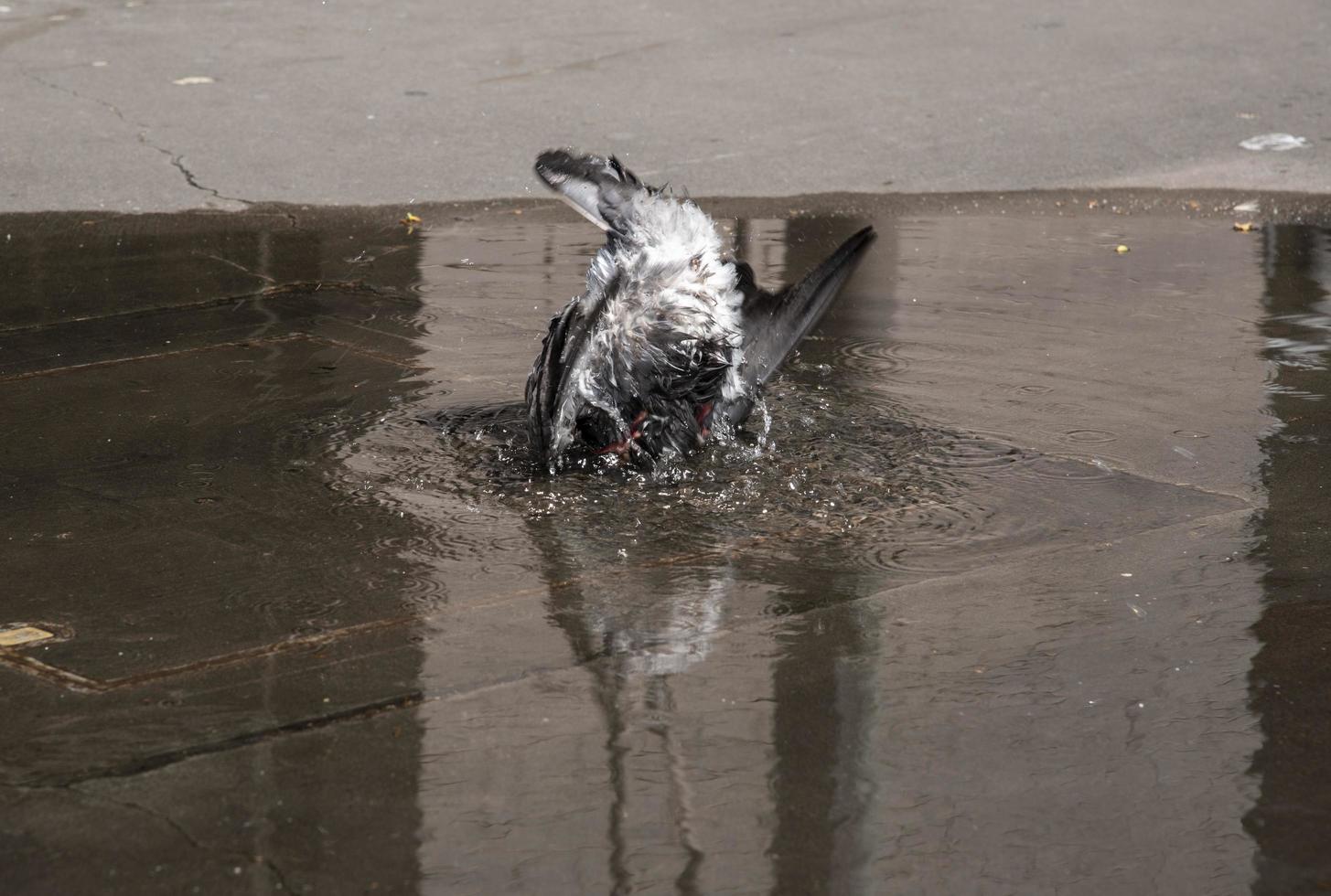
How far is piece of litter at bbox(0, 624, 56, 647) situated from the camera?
149 inches

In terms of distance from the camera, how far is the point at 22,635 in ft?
12.5

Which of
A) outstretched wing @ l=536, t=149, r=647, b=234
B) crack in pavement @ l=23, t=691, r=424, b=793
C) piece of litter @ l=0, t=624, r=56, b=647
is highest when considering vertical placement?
outstretched wing @ l=536, t=149, r=647, b=234

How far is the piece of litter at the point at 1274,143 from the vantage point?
33.1 feet

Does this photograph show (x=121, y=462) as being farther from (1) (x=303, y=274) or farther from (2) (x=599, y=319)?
(1) (x=303, y=274)

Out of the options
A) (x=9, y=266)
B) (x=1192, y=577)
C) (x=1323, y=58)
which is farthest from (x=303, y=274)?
(x=1323, y=58)

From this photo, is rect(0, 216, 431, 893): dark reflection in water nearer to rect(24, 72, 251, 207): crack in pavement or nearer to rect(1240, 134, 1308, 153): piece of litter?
rect(24, 72, 251, 207): crack in pavement

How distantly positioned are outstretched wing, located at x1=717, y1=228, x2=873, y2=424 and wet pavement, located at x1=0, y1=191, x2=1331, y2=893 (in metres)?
0.16

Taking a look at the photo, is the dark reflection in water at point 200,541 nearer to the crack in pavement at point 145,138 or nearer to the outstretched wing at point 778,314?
the crack in pavement at point 145,138

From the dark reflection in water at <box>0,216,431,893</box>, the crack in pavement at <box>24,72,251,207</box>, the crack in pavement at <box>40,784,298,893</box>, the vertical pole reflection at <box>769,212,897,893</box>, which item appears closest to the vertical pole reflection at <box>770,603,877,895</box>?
the vertical pole reflection at <box>769,212,897,893</box>

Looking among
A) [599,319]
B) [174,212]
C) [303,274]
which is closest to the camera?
[599,319]

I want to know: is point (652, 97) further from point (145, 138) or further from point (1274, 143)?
point (1274, 143)

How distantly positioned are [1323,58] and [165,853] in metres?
11.1

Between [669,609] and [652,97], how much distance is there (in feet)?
24.2

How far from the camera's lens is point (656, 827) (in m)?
3.00
